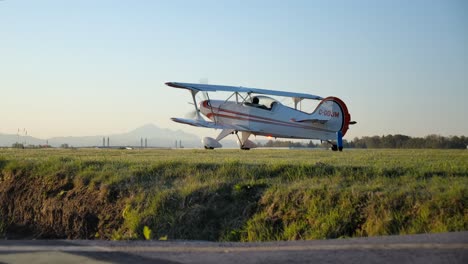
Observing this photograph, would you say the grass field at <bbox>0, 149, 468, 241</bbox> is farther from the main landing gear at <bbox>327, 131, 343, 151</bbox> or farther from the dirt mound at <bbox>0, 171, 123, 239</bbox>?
the main landing gear at <bbox>327, 131, 343, 151</bbox>

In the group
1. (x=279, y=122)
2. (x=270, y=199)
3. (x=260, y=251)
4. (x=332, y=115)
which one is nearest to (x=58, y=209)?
(x=270, y=199)

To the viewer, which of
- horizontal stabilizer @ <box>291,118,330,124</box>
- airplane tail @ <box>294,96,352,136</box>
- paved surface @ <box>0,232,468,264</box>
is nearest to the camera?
paved surface @ <box>0,232,468,264</box>

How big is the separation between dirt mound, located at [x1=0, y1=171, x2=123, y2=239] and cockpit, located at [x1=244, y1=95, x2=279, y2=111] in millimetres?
15039

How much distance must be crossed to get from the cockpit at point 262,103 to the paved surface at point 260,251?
765 inches

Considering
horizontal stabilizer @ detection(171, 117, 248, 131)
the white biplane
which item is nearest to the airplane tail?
the white biplane

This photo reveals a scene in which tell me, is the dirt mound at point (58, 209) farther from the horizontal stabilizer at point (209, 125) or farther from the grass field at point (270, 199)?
the horizontal stabilizer at point (209, 125)

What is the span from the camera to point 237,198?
877 cm

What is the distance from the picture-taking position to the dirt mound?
9438 millimetres

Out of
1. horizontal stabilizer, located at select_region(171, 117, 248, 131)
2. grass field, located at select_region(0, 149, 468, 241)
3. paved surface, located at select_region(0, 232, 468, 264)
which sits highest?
horizontal stabilizer, located at select_region(171, 117, 248, 131)

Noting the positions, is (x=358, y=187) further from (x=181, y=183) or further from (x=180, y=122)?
(x=180, y=122)

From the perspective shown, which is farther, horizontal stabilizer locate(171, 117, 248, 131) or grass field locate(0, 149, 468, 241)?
horizontal stabilizer locate(171, 117, 248, 131)

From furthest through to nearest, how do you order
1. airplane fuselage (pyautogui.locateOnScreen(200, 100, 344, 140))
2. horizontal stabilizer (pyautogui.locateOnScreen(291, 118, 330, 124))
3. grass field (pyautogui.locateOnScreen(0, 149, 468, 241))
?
airplane fuselage (pyautogui.locateOnScreen(200, 100, 344, 140)) < horizontal stabilizer (pyautogui.locateOnScreen(291, 118, 330, 124)) < grass field (pyautogui.locateOnScreen(0, 149, 468, 241))

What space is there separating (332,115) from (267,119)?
10.2 feet

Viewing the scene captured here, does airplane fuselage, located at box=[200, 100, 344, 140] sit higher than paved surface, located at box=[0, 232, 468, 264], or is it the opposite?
airplane fuselage, located at box=[200, 100, 344, 140]
